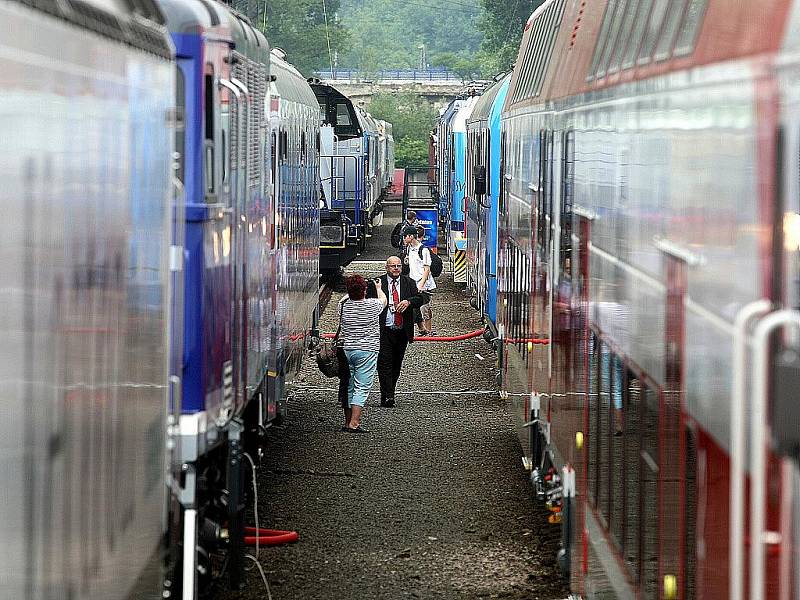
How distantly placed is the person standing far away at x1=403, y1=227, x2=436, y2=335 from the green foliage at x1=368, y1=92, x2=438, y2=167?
237 ft

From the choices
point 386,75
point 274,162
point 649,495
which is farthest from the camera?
point 386,75

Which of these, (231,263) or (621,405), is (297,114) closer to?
(231,263)

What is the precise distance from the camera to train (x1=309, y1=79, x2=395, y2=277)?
103 feet

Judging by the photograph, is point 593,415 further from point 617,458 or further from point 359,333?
point 359,333

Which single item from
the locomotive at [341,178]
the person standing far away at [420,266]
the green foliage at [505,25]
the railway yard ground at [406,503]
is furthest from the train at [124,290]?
the green foliage at [505,25]

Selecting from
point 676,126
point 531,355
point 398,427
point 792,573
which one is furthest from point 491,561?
point 792,573

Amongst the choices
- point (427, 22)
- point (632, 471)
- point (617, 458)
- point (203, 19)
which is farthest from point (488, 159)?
point (427, 22)

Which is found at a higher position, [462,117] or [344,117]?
[344,117]

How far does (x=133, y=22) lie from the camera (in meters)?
4.88

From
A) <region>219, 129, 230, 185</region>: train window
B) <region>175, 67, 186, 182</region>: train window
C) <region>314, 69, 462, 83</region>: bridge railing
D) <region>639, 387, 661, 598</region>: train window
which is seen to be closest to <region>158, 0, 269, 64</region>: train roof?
<region>175, 67, 186, 182</region>: train window

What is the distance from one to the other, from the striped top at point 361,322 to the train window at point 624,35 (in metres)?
8.62

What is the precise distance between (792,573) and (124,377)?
7.56 feet

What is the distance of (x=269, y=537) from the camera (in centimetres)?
1083

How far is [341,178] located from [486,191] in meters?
16.7
